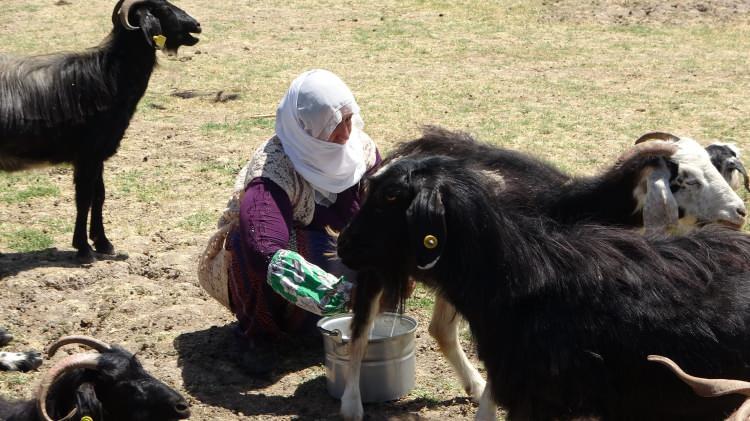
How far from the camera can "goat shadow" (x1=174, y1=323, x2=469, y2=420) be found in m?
5.24

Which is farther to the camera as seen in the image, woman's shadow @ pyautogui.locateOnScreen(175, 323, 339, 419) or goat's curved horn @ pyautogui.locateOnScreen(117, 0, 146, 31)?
goat's curved horn @ pyautogui.locateOnScreen(117, 0, 146, 31)

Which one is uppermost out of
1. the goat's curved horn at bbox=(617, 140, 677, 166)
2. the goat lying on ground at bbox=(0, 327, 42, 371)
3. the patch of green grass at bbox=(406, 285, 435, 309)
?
the goat's curved horn at bbox=(617, 140, 677, 166)

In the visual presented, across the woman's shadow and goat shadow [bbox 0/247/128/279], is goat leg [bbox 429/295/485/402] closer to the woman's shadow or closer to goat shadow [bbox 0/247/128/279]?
the woman's shadow

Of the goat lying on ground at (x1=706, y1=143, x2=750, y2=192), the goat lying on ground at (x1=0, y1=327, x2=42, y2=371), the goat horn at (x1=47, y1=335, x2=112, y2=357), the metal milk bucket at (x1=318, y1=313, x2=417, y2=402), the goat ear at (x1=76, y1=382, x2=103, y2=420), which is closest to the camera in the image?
the goat ear at (x1=76, y1=382, x2=103, y2=420)

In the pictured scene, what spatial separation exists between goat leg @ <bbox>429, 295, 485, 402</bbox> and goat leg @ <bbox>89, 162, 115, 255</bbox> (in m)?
3.03

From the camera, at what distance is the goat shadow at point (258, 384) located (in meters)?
5.24

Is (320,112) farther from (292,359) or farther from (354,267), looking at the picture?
(292,359)

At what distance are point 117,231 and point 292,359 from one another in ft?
8.84

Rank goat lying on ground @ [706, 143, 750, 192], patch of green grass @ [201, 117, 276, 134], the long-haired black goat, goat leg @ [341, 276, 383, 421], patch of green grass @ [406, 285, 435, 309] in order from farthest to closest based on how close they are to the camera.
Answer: patch of green grass @ [201, 117, 276, 134] < patch of green grass @ [406, 285, 435, 309] < goat lying on ground @ [706, 143, 750, 192] < goat leg @ [341, 276, 383, 421] < the long-haired black goat

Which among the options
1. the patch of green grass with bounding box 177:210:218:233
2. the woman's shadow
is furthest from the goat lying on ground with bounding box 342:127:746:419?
the patch of green grass with bounding box 177:210:218:233

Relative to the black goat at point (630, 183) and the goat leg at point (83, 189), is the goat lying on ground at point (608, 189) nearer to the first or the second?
the black goat at point (630, 183)

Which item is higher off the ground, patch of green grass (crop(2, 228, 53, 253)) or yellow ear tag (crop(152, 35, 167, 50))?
yellow ear tag (crop(152, 35, 167, 50))

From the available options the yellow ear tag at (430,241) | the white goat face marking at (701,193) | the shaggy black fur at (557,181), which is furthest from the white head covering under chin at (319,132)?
the white goat face marking at (701,193)

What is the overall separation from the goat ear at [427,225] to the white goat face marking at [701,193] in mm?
1725
